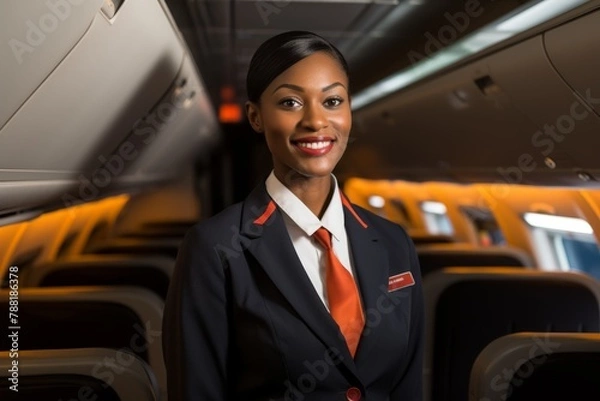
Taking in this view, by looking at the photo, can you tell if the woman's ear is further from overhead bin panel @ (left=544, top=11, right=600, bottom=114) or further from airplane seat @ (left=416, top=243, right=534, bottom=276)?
airplane seat @ (left=416, top=243, right=534, bottom=276)

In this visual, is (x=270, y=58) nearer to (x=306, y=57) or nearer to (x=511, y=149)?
(x=306, y=57)

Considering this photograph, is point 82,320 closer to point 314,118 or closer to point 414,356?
point 414,356

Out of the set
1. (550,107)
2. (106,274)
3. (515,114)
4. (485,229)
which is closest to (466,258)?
(515,114)

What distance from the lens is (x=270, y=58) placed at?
1.85 metres

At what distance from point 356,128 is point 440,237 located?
6.74 feet

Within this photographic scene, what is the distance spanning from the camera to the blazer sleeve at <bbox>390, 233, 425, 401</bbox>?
2.03 metres

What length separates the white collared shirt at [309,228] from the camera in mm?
1908

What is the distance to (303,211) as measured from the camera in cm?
192

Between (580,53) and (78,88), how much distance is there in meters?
1.65

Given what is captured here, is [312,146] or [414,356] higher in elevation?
[312,146]

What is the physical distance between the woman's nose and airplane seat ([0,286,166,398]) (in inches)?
59.0

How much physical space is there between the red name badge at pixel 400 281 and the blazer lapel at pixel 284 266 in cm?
22

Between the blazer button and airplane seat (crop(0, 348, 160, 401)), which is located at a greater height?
airplane seat (crop(0, 348, 160, 401))

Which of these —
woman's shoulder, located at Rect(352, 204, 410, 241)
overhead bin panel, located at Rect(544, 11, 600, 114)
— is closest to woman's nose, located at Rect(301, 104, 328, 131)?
woman's shoulder, located at Rect(352, 204, 410, 241)
